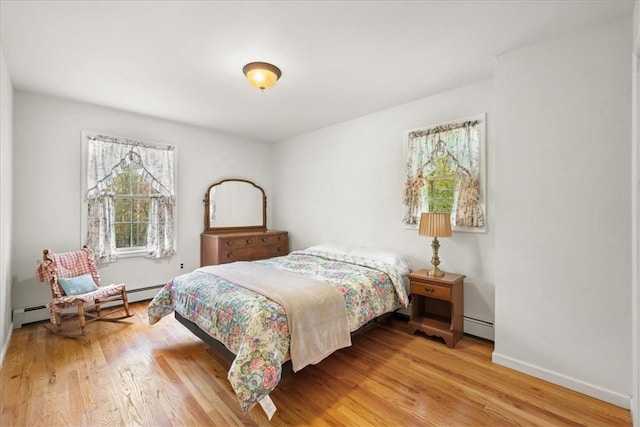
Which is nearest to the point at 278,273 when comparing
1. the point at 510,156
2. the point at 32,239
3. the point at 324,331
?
the point at 324,331

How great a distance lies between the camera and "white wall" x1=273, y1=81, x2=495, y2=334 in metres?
2.92

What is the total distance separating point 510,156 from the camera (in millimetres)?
2369

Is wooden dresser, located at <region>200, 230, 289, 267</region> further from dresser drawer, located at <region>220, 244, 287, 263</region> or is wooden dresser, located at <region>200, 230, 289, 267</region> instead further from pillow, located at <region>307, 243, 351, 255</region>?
pillow, located at <region>307, 243, 351, 255</region>

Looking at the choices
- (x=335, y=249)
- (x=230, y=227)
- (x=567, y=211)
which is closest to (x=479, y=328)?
(x=567, y=211)

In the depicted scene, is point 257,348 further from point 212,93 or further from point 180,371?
point 212,93

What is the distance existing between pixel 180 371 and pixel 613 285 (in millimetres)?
3194

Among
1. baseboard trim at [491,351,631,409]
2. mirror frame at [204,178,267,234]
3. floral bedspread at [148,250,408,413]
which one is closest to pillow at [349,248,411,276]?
floral bedspread at [148,250,408,413]

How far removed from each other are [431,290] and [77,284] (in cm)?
366

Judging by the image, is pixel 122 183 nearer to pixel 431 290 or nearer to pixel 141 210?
pixel 141 210

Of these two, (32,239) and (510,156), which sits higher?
(510,156)

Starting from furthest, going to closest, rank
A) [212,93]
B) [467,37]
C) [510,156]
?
[212,93] < [510,156] < [467,37]

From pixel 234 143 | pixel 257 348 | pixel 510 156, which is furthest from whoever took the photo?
pixel 234 143

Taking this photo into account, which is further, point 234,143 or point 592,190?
point 234,143

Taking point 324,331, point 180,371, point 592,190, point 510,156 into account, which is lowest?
point 180,371
